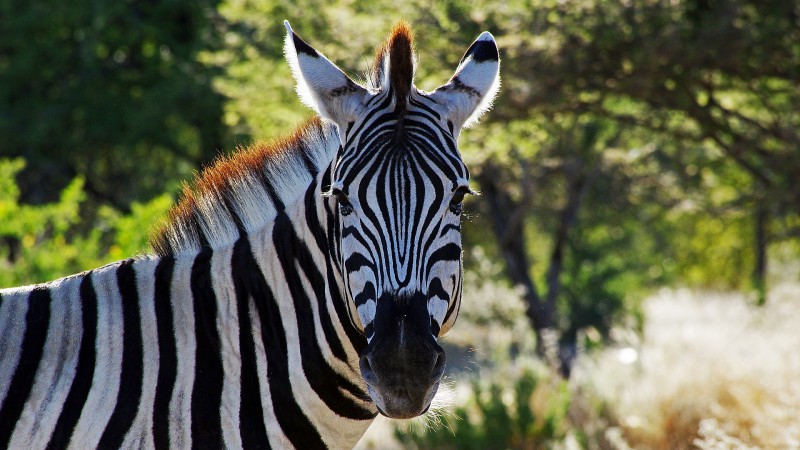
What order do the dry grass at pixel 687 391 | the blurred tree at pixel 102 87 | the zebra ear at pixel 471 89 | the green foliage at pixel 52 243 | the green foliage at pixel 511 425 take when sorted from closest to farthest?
the zebra ear at pixel 471 89
the green foliage at pixel 52 243
the dry grass at pixel 687 391
the green foliage at pixel 511 425
the blurred tree at pixel 102 87

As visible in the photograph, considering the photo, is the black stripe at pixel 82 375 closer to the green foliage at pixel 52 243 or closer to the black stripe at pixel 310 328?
the black stripe at pixel 310 328

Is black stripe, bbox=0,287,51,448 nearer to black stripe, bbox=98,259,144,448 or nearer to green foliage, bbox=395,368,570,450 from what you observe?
black stripe, bbox=98,259,144,448

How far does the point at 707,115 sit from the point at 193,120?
9.95 m

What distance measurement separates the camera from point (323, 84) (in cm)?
283

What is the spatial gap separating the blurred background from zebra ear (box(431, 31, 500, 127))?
381 mm

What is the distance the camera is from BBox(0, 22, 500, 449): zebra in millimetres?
2619

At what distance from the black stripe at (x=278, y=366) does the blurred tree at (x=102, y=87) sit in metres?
12.4

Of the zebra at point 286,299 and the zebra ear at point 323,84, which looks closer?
the zebra at point 286,299

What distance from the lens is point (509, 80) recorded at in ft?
27.3

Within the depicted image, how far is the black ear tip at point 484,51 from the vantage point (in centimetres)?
305

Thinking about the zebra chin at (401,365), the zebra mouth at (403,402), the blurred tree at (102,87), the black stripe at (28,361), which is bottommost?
the zebra mouth at (403,402)

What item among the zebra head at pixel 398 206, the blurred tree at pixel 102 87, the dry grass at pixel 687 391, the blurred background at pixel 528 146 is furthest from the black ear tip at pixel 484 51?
the blurred tree at pixel 102 87

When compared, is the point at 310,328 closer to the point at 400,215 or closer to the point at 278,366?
the point at 278,366

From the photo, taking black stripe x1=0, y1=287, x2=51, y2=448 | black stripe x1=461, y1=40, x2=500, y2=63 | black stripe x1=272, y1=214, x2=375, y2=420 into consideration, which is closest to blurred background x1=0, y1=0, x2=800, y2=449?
black stripe x1=272, y1=214, x2=375, y2=420
